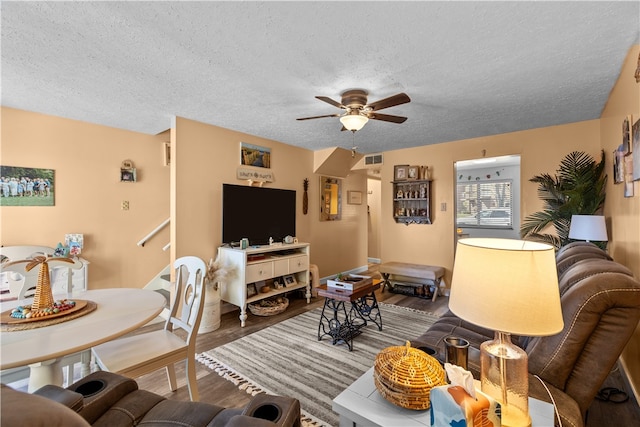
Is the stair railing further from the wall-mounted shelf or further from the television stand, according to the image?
the wall-mounted shelf

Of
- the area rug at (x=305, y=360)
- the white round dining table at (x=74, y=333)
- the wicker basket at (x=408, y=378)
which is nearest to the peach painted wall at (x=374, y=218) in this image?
the area rug at (x=305, y=360)

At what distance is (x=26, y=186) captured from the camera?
3018 mm

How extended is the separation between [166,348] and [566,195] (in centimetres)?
413

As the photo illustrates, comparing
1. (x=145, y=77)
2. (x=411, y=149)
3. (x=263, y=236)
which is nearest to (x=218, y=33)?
(x=145, y=77)

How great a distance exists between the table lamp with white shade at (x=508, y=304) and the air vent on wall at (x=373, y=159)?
442cm

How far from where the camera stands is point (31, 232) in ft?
10.1

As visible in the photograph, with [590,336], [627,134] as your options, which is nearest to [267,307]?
[590,336]

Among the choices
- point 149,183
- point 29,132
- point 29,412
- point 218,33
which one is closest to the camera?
point 29,412

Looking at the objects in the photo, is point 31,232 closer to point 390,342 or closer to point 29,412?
point 29,412

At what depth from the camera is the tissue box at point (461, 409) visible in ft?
2.61

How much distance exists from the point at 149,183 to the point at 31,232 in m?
1.30

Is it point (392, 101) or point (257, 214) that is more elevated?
point (392, 101)

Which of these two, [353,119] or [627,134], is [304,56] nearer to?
[353,119]

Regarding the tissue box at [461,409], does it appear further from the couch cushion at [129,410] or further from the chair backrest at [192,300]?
the chair backrest at [192,300]
